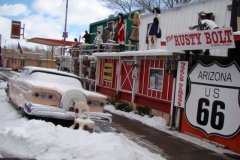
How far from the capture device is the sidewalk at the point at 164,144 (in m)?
8.39

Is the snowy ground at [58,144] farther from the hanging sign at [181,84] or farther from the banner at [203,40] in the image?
the hanging sign at [181,84]

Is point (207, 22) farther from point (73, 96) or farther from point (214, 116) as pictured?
point (73, 96)

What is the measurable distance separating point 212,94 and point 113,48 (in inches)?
388

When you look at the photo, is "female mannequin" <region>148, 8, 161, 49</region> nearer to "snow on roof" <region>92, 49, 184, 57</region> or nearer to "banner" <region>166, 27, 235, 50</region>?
"snow on roof" <region>92, 49, 184, 57</region>

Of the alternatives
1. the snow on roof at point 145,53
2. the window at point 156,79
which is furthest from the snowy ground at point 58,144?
the window at point 156,79

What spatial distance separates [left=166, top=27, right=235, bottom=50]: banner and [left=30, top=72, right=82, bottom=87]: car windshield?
123 inches

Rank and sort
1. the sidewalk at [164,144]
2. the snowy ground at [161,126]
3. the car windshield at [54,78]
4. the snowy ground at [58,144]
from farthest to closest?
1. the car windshield at [54,78]
2. the snowy ground at [161,126]
3. the sidewalk at [164,144]
4. the snowy ground at [58,144]

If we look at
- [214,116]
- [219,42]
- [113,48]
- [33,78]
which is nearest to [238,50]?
[219,42]

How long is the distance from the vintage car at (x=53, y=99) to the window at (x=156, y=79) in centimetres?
388

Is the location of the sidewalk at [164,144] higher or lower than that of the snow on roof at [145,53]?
lower

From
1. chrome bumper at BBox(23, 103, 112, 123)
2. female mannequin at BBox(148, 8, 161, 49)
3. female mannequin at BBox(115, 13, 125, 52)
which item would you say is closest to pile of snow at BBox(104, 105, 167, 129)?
female mannequin at BBox(148, 8, 161, 49)

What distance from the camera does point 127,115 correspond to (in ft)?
45.8

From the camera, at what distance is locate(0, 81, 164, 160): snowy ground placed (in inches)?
269

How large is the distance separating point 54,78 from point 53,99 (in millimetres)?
1494
